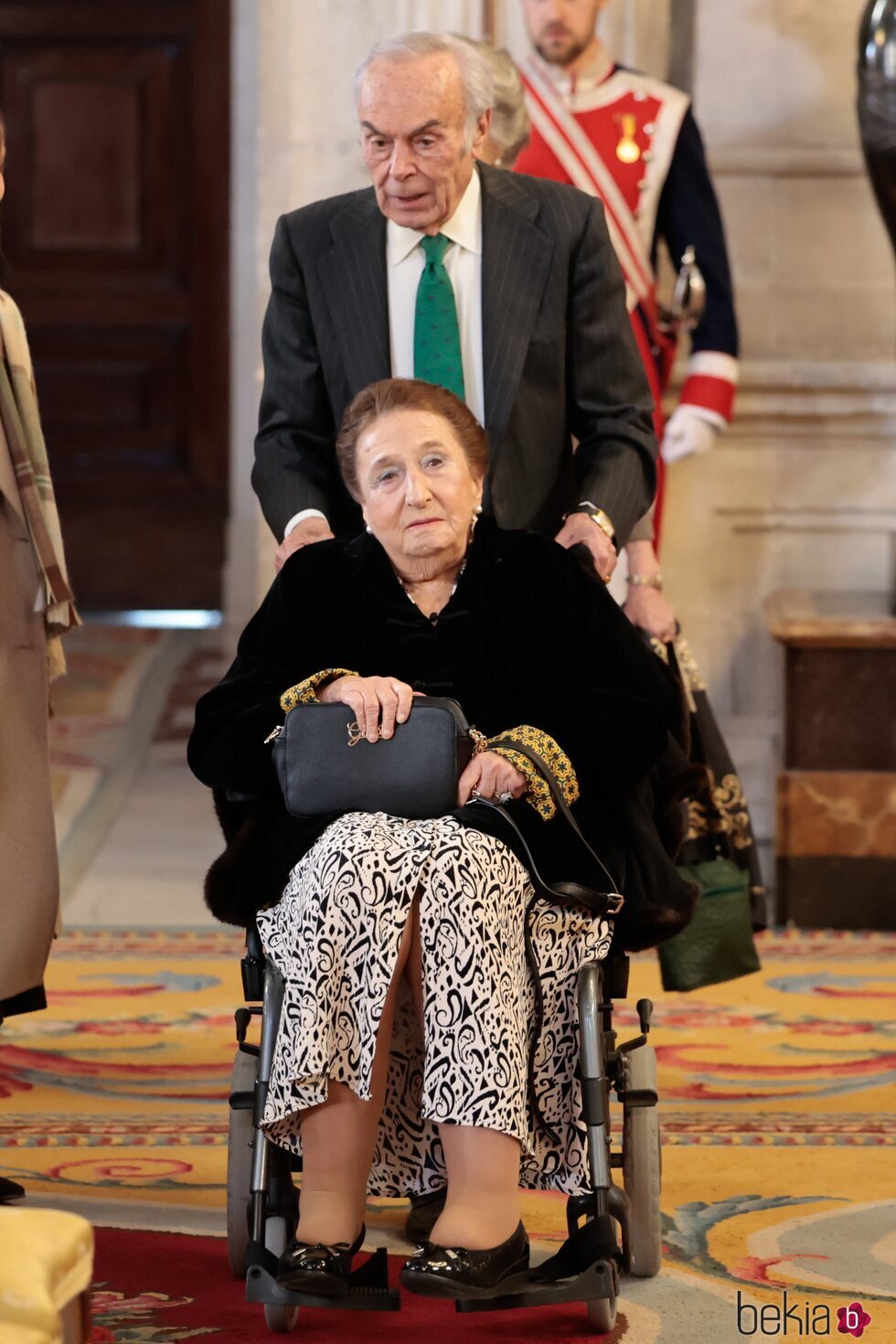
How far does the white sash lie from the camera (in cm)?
453

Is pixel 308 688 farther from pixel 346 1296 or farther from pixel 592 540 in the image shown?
pixel 346 1296

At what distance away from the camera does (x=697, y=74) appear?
5.26 m

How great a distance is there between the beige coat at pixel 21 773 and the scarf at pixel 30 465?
0.7 inches

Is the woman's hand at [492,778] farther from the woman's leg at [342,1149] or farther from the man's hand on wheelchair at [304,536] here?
the man's hand on wheelchair at [304,536]

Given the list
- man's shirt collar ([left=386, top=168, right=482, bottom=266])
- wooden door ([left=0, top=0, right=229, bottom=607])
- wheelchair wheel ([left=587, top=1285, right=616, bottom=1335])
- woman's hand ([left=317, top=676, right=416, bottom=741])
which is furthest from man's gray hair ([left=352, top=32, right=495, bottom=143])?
wooden door ([left=0, top=0, right=229, bottom=607])

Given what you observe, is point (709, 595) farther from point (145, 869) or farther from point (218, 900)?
point (218, 900)

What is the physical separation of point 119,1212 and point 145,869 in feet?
7.98

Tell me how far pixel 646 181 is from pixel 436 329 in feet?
6.09

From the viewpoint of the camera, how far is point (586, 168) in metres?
4.56

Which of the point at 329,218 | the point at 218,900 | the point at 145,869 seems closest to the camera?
the point at 218,900

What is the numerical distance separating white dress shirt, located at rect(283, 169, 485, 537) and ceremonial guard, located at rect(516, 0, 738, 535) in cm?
154

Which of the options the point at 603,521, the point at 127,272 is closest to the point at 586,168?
the point at 603,521

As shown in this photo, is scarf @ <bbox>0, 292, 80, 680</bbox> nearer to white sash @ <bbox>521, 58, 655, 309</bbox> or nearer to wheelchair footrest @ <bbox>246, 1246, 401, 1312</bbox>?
wheelchair footrest @ <bbox>246, 1246, 401, 1312</bbox>

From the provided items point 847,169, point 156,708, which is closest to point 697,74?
point 847,169
